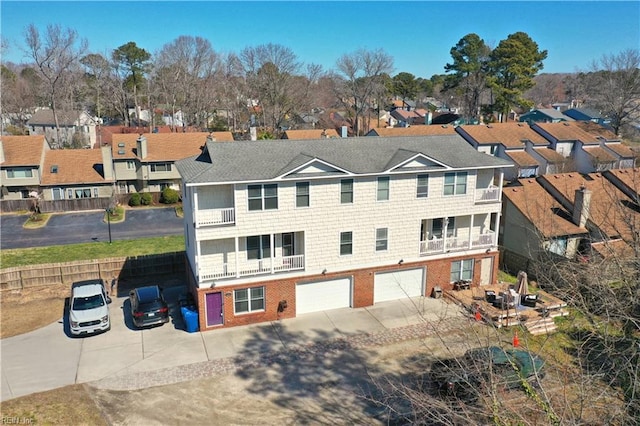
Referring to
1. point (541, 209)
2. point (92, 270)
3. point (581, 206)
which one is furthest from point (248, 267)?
point (581, 206)

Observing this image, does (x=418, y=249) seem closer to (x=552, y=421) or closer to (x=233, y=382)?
(x=233, y=382)

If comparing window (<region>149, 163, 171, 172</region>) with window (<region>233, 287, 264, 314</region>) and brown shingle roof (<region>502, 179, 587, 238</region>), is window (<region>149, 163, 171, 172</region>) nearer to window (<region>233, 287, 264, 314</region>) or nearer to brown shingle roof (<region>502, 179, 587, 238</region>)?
window (<region>233, 287, 264, 314</region>)

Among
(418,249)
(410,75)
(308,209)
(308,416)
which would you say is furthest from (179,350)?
(410,75)

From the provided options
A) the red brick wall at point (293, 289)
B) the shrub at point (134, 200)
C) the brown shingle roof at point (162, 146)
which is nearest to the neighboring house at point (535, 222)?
the red brick wall at point (293, 289)

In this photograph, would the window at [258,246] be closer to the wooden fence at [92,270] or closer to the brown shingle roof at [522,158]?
the wooden fence at [92,270]

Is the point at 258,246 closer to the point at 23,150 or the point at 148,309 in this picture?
the point at 148,309

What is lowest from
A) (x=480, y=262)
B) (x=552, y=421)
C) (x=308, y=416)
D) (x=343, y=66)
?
(x=308, y=416)
